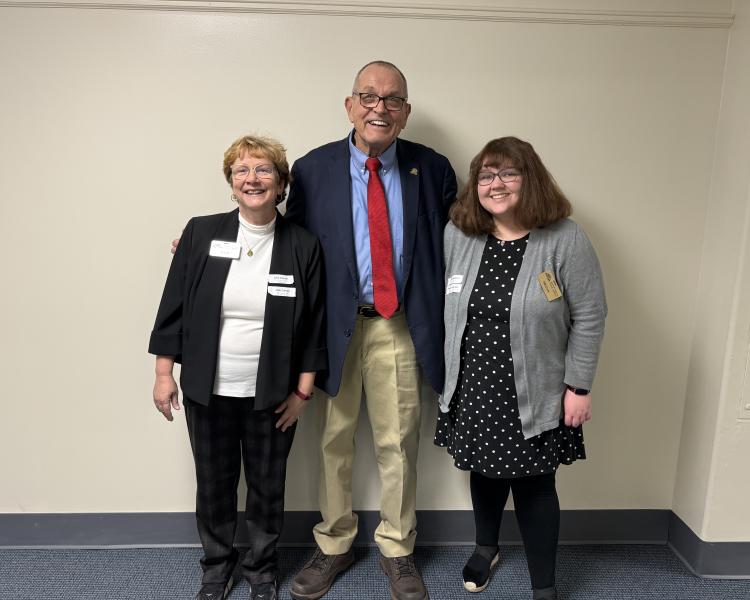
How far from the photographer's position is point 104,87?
2072mm

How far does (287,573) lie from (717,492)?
171 centimetres

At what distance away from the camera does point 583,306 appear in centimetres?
175

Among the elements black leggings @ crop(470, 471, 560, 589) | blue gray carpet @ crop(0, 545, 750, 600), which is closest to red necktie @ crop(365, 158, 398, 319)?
black leggings @ crop(470, 471, 560, 589)

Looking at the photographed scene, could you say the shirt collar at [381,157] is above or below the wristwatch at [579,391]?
above

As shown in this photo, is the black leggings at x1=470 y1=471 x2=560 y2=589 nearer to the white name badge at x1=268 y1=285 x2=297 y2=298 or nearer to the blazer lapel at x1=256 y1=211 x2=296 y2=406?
the blazer lapel at x1=256 y1=211 x2=296 y2=406

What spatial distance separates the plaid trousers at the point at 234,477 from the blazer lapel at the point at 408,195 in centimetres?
71

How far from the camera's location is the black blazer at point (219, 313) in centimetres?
177

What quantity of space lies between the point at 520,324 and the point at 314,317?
0.67m

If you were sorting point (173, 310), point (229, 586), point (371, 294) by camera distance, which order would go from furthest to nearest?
1. point (229, 586)
2. point (371, 294)
3. point (173, 310)

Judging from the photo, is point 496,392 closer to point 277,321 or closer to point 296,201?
point 277,321

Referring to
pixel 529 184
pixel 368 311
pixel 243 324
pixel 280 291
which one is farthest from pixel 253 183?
pixel 529 184

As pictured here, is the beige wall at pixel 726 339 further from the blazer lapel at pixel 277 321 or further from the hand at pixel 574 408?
the blazer lapel at pixel 277 321

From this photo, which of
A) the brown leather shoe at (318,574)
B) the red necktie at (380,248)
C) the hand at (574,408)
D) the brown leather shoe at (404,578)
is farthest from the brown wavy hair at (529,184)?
the brown leather shoe at (318,574)

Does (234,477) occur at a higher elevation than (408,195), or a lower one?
lower
